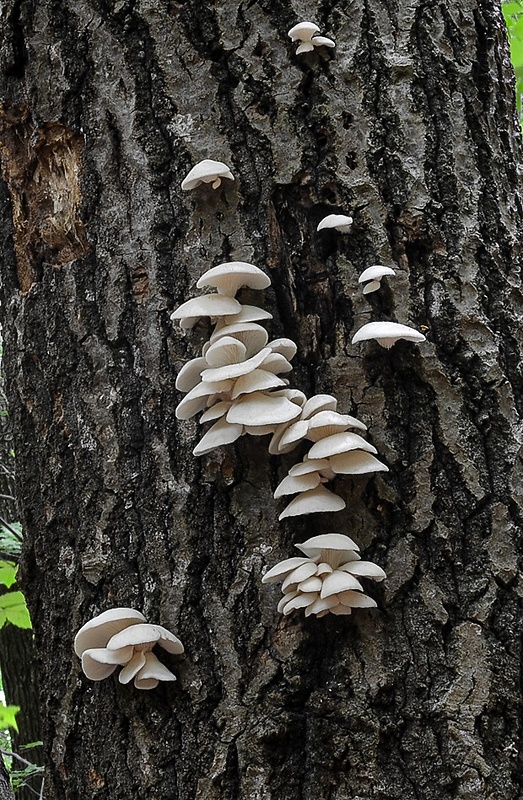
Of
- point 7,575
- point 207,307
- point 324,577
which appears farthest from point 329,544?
point 7,575

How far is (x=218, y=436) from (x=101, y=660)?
26.3 inches

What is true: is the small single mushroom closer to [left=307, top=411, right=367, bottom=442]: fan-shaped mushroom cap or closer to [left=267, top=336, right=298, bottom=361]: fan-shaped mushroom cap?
[left=267, top=336, right=298, bottom=361]: fan-shaped mushroom cap

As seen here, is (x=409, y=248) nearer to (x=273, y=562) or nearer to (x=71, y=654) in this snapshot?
(x=273, y=562)

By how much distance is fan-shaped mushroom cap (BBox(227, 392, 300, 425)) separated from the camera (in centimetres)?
190

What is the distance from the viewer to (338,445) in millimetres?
1864

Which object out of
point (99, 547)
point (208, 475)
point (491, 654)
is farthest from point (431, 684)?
point (99, 547)

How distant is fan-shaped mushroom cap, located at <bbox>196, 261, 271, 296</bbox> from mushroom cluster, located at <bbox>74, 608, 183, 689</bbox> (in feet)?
3.01

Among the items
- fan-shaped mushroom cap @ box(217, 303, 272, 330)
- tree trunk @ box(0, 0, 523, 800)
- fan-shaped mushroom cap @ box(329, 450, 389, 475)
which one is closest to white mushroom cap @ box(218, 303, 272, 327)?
fan-shaped mushroom cap @ box(217, 303, 272, 330)

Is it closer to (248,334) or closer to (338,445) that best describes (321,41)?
(248,334)

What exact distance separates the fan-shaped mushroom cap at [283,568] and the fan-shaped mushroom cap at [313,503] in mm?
119

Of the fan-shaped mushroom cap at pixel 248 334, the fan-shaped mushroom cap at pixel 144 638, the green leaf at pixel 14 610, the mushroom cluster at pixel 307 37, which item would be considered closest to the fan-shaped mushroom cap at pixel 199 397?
the fan-shaped mushroom cap at pixel 248 334

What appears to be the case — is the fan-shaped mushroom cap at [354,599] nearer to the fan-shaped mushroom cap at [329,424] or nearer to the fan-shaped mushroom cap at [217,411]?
the fan-shaped mushroom cap at [329,424]

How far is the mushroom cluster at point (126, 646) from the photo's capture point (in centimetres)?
187

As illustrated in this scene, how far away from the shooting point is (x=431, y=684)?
1.85 m
